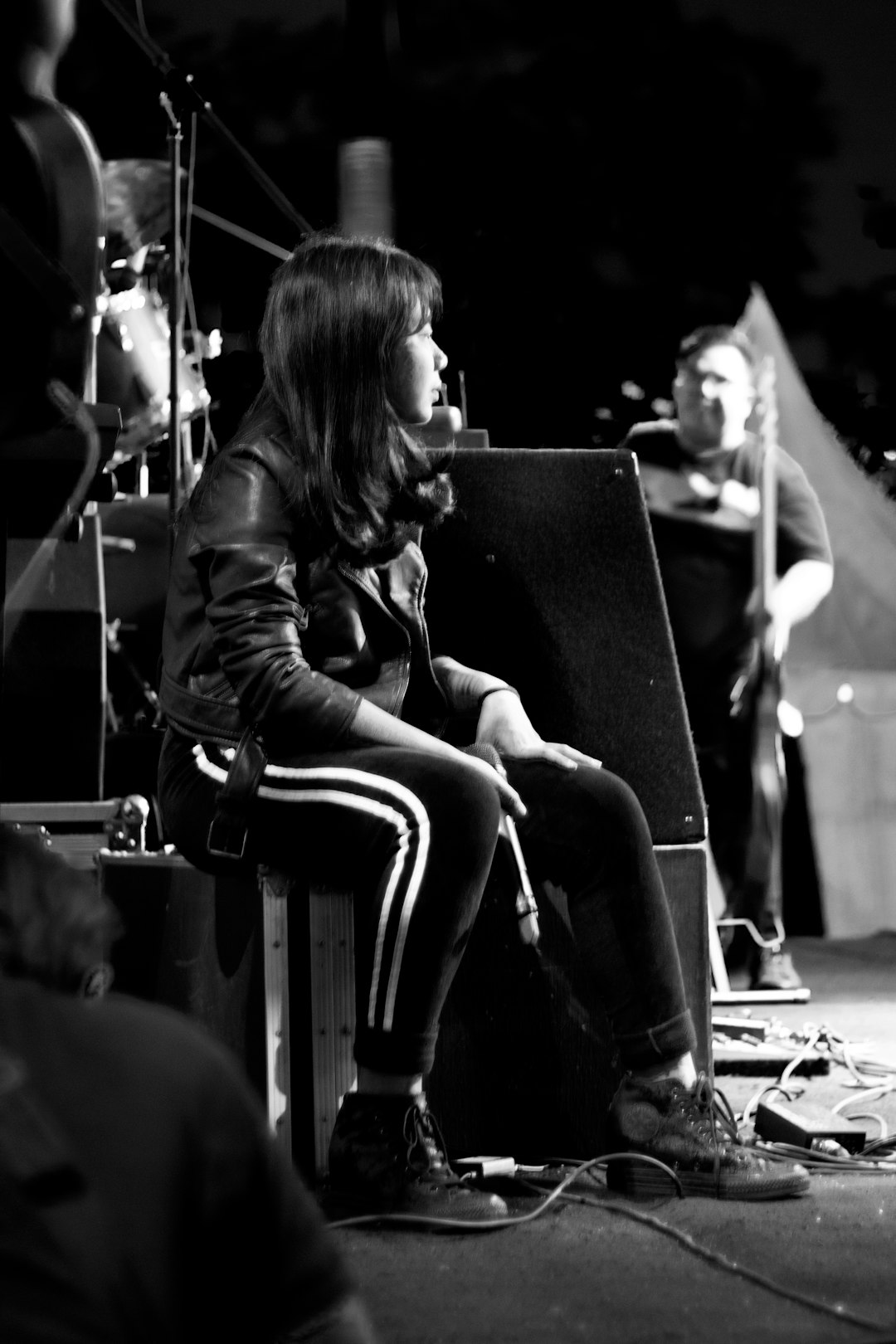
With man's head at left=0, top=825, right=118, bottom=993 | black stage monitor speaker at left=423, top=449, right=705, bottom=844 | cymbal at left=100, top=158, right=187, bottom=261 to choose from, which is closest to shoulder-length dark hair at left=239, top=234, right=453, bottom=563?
black stage monitor speaker at left=423, top=449, right=705, bottom=844

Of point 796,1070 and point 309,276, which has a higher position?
point 309,276

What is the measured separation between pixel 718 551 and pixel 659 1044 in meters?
2.57

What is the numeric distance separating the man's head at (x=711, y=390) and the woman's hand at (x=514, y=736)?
236 cm

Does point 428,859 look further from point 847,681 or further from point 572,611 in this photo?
point 847,681

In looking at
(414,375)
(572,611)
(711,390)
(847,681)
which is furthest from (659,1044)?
(847,681)

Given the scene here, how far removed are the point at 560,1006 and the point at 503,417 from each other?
584 cm

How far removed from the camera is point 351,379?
2303 millimetres

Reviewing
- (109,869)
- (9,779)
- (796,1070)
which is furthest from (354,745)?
(9,779)

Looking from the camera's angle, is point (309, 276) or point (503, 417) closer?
point (309, 276)

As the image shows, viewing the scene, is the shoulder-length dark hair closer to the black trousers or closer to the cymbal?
the black trousers

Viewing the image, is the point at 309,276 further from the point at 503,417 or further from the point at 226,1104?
the point at 503,417

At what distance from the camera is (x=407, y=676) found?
2.32 m

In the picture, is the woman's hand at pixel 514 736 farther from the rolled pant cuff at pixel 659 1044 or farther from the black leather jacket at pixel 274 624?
the rolled pant cuff at pixel 659 1044

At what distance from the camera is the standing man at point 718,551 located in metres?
4.51
